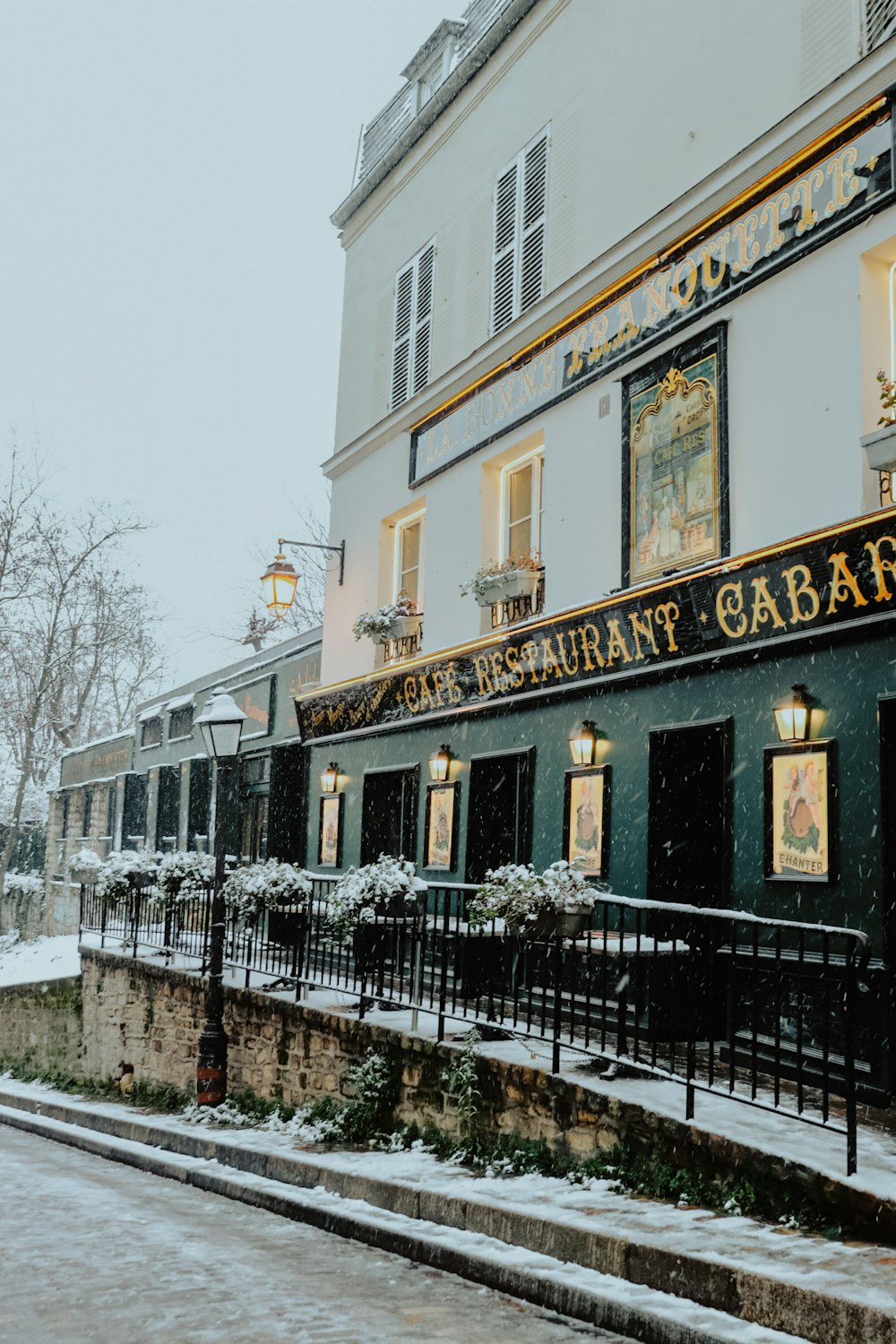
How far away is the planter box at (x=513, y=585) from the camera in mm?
12102

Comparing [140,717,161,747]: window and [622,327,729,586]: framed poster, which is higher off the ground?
[622,327,729,586]: framed poster

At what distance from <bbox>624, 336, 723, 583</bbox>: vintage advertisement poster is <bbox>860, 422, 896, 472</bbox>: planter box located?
69.3 inches

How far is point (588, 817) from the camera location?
10.6 meters

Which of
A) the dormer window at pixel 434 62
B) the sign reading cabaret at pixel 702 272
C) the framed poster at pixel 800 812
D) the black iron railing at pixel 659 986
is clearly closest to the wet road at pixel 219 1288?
the black iron railing at pixel 659 986

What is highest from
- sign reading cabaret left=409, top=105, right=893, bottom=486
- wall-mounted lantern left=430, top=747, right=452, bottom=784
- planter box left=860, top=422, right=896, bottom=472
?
sign reading cabaret left=409, top=105, right=893, bottom=486

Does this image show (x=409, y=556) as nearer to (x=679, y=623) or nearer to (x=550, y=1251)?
(x=679, y=623)

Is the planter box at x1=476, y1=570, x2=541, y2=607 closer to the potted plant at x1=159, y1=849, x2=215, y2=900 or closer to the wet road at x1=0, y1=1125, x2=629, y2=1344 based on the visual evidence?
the potted plant at x1=159, y1=849, x2=215, y2=900

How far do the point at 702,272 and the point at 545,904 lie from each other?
17.9ft

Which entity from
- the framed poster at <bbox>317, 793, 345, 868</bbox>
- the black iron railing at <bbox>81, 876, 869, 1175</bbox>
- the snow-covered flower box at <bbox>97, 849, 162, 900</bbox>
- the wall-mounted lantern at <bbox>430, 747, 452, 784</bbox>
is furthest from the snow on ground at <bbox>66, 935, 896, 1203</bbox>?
the snow-covered flower box at <bbox>97, 849, 162, 900</bbox>

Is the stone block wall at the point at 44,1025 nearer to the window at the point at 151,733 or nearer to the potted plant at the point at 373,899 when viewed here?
the potted plant at the point at 373,899

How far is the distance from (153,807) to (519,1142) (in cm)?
1996

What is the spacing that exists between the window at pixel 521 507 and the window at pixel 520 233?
1569mm

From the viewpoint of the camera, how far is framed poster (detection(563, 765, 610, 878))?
10.4 meters

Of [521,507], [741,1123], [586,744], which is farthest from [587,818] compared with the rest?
[741,1123]
